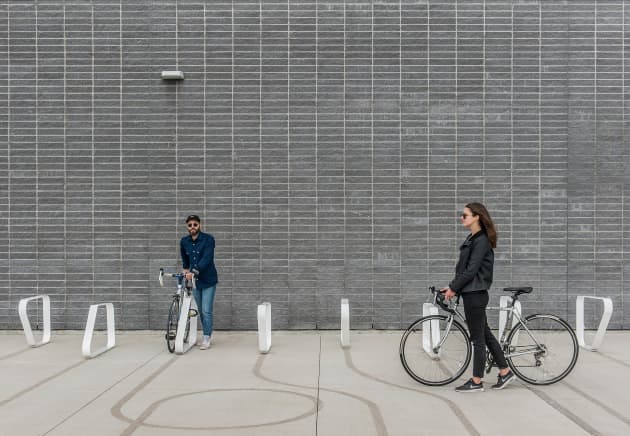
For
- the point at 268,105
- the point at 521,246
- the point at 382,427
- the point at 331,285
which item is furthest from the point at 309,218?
the point at 382,427

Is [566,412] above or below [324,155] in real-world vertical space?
below

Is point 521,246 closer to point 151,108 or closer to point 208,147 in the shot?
point 208,147

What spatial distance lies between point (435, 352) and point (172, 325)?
12.1 ft

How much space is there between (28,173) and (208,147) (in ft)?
9.58

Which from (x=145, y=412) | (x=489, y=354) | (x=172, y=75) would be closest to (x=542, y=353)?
(x=489, y=354)

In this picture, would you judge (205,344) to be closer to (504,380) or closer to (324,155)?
(324,155)

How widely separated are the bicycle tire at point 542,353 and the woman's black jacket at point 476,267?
0.74 meters

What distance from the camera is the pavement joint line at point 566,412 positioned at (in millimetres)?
5688

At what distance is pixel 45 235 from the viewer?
36.7ft

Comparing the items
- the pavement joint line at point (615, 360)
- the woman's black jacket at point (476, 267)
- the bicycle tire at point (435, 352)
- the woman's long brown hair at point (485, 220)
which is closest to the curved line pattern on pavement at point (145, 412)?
the bicycle tire at point (435, 352)

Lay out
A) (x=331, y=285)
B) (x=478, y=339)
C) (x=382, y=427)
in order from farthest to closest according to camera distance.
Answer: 1. (x=331, y=285)
2. (x=478, y=339)
3. (x=382, y=427)

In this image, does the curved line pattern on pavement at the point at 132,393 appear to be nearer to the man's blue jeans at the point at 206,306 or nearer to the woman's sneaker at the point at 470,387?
the man's blue jeans at the point at 206,306

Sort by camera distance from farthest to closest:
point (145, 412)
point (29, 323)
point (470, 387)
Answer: point (29, 323), point (470, 387), point (145, 412)

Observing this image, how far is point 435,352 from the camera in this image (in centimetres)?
734
